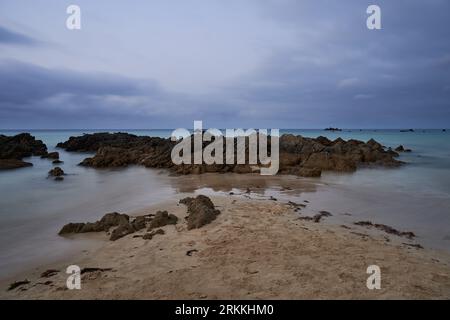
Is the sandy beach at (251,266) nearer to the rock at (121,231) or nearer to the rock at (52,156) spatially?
the rock at (121,231)

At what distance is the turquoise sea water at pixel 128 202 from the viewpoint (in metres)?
7.00

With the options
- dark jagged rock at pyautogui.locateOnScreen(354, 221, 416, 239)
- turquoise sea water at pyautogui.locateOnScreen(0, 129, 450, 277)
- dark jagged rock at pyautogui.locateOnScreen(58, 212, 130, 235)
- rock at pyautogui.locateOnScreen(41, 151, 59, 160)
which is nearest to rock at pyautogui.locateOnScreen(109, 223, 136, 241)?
dark jagged rock at pyautogui.locateOnScreen(58, 212, 130, 235)

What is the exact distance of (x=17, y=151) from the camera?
102 ft

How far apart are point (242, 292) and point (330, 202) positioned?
6923 millimetres

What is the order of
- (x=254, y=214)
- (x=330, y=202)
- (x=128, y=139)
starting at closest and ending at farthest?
(x=254, y=214), (x=330, y=202), (x=128, y=139)

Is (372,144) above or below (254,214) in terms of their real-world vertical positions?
above

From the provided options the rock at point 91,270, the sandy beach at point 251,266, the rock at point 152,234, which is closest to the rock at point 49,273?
the sandy beach at point 251,266

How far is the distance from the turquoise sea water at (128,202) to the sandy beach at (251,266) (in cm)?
107

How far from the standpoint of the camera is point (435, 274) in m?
4.78
